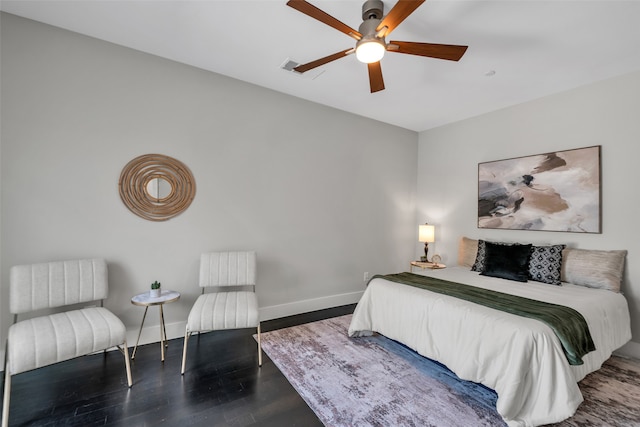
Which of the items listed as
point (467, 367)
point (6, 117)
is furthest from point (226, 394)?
point (6, 117)

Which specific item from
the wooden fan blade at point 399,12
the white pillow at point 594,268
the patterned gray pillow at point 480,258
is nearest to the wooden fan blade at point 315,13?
the wooden fan blade at point 399,12

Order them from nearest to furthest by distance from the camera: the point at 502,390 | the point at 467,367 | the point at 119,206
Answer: the point at 502,390 → the point at 467,367 → the point at 119,206

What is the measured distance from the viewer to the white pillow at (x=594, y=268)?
2.77 metres

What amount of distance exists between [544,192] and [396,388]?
2.97 metres

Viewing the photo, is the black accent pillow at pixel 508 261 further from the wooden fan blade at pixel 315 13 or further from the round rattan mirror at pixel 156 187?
the round rattan mirror at pixel 156 187

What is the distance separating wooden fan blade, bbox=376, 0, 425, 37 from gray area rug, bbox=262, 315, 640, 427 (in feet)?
8.29

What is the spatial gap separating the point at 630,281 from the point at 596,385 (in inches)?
50.7

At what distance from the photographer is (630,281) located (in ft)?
9.37

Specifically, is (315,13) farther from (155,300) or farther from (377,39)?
(155,300)

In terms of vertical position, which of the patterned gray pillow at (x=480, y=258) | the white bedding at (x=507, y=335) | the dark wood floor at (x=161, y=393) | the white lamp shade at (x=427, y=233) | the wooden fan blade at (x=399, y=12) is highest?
the wooden fan blade at (x=399, y=12)

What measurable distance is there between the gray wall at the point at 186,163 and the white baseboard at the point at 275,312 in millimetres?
15

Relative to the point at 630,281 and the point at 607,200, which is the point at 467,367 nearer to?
the point at 630,281

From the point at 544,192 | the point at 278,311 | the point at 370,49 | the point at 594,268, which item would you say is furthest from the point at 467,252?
the point at 370,49

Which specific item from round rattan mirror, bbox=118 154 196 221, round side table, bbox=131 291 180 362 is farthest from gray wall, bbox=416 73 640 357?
round side table, bbox=131 291 180 362
